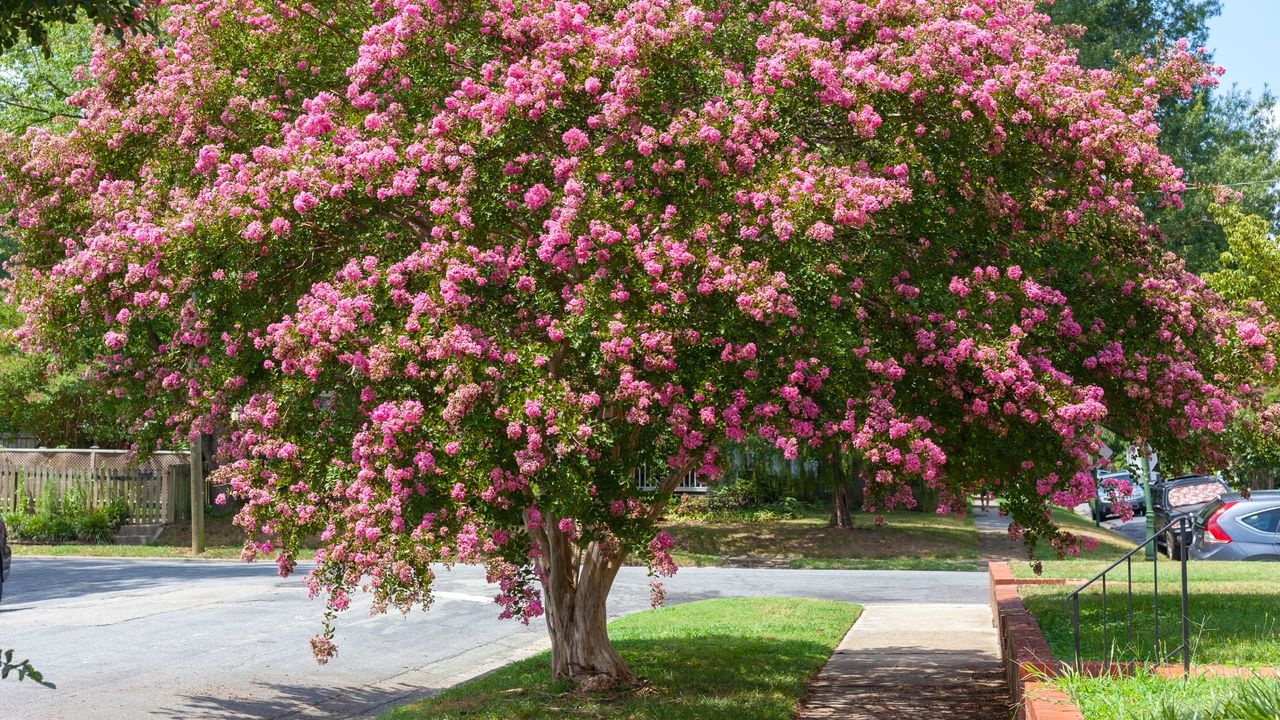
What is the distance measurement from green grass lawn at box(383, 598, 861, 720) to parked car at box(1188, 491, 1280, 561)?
7.22 meters

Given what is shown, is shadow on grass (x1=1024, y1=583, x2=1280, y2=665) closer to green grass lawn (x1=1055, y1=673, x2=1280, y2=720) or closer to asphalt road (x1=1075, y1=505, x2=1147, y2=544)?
green grass lawn (x1=1055, y1=673, x2=1280, y2=720)

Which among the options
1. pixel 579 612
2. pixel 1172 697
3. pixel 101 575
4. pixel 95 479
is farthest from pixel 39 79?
pixel 1172 697

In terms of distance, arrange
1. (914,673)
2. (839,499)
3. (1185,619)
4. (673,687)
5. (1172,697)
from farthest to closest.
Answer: (839,499)
(914,673)
(673,687)
(1185,619)
(1172,697)

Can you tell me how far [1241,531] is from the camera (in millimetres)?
19547

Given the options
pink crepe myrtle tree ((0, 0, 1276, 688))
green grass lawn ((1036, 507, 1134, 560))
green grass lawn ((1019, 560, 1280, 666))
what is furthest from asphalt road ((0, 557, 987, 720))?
green grass lawn ((1019, 560, 1280, 666))

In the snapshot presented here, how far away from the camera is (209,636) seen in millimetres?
13922

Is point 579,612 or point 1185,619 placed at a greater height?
point 1185,619

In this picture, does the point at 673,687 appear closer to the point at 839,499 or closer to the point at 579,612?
the point at 579,612

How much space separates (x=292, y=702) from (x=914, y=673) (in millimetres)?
5544

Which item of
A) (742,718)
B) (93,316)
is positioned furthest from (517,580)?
(93,316)

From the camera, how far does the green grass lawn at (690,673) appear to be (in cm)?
955

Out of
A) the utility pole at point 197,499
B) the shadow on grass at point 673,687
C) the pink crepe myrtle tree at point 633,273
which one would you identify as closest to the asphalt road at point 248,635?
the shadow on grass at point 673,687

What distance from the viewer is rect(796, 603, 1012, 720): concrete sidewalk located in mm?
9961

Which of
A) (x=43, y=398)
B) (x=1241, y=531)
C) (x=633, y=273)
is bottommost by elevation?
(x=1241, y=531)
